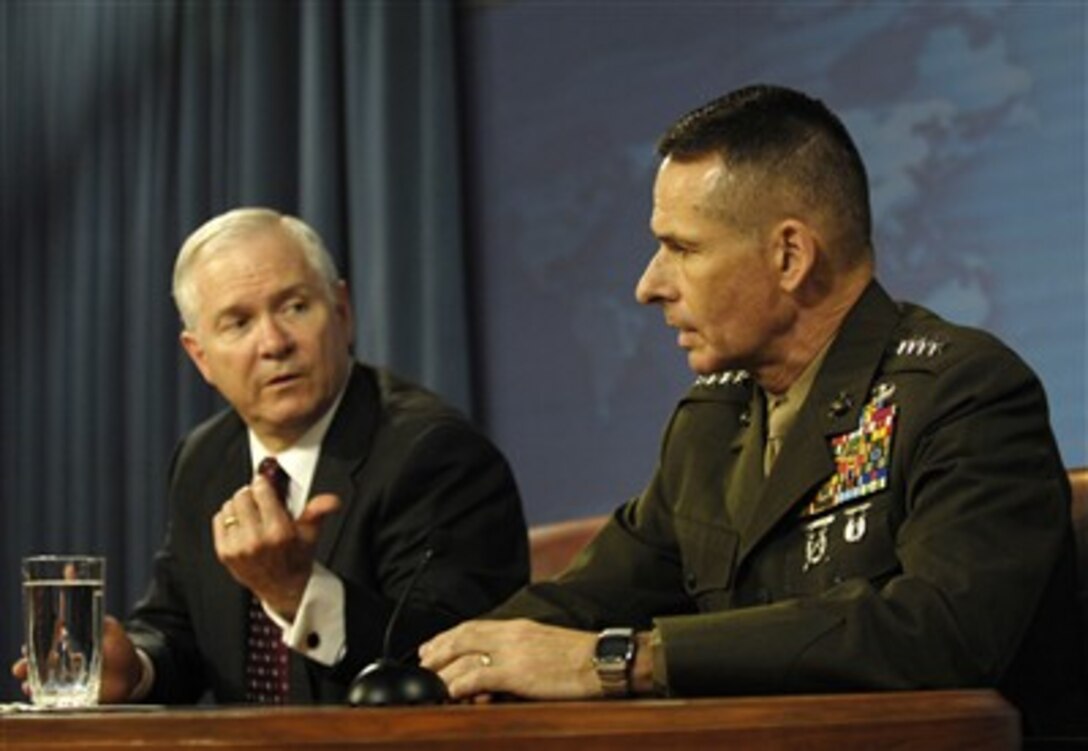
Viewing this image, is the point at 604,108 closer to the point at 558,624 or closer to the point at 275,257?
the point at 275,257

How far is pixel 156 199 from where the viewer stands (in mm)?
5195

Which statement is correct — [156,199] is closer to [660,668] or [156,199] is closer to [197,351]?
[197,351]

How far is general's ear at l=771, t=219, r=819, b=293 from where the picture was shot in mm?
2678

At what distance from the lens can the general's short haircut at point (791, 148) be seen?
8.87 ft

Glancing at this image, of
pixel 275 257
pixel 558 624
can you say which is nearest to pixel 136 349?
pixel 275 257

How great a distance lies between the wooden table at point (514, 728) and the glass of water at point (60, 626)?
634 millimetres

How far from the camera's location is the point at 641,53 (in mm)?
4477

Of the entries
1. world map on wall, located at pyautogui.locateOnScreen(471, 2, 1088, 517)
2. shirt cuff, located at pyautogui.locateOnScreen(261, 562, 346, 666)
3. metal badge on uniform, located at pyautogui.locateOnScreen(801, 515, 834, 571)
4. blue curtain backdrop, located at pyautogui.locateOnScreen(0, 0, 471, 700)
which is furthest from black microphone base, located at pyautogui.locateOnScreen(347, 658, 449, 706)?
blue curtain backdrop, located at pyautogui.locateOnScreen(0, 0, 471, 700)

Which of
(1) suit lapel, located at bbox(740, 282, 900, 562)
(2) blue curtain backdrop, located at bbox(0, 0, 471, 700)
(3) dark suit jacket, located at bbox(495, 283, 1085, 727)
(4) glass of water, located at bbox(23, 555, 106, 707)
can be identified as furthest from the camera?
(2) blue curtain backdrop, located at bbox(0, 0, 471, 700)

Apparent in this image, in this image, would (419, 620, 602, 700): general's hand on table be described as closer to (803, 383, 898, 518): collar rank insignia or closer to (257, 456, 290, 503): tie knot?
(803, 383, 898, 518): collar rank insignia

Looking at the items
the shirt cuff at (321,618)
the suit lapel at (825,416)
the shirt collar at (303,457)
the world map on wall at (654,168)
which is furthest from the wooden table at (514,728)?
the world map on wall at (654,168)

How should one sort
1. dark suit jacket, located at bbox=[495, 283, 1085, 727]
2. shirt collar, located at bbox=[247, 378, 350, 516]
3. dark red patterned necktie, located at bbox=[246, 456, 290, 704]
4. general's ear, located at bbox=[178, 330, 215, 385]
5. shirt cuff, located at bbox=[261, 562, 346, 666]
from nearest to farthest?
1. dark suit jacket, located at bbox=[495, 283, 1085, 727]
2. shirt cuff, located at bbox=[261, 562, 346, 666]
3. dark red patterned necktie, located at bbox=[246, 456, 290, 704]
4. shirt collar, located at bbox=[247, 378, 350, 516]
5. general's ear, located at bbox=[178, 330, 215, 385]

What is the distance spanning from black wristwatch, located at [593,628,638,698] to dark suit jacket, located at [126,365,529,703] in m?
0.95

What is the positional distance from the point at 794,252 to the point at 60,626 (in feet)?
3.26
